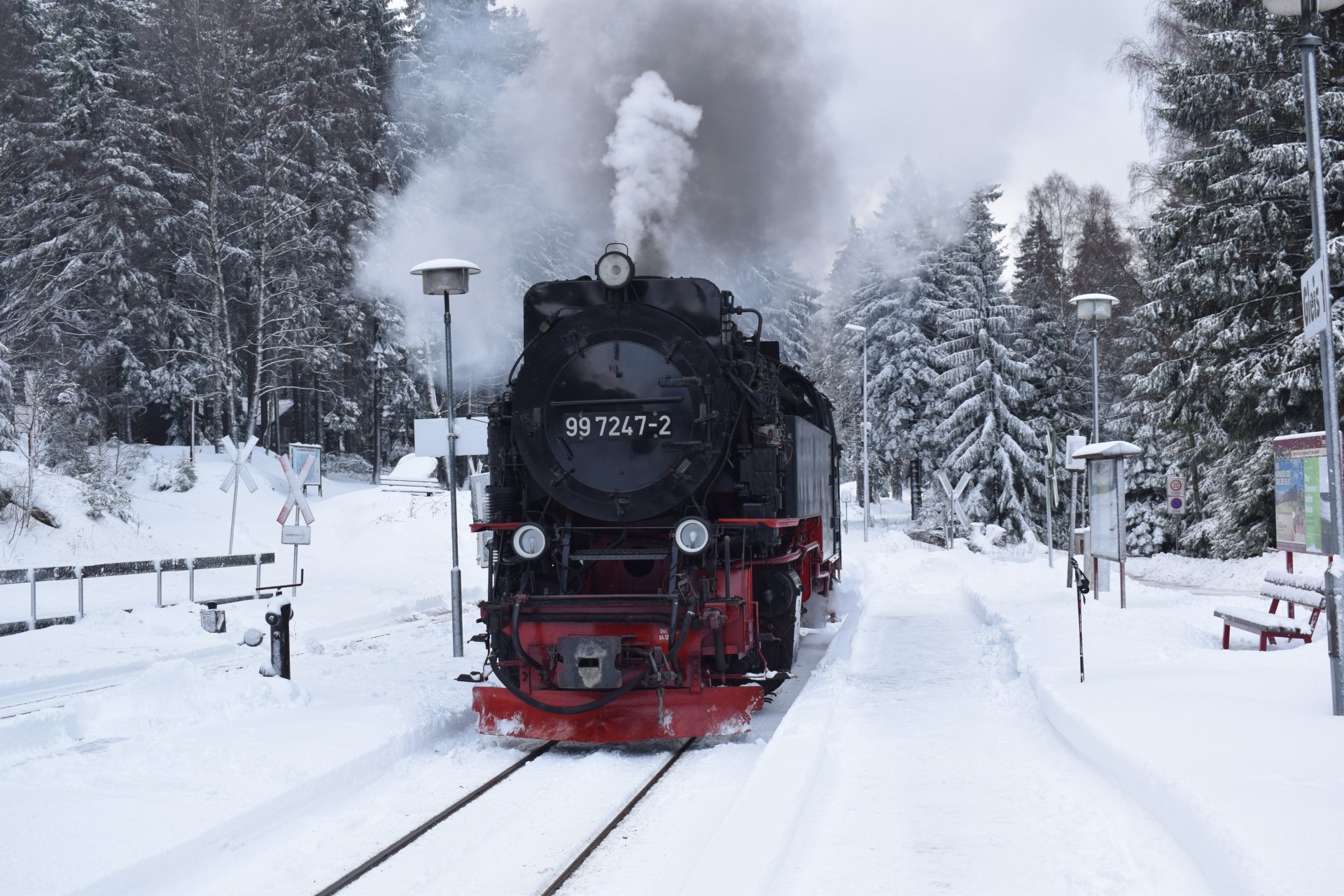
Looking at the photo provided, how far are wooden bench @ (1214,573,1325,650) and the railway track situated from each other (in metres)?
5.66

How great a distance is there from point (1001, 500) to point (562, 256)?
68.9 ft

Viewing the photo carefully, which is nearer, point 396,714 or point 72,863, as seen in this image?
point 72,863

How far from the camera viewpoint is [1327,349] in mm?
7004

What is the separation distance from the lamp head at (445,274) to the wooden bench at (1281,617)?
8.21 meters

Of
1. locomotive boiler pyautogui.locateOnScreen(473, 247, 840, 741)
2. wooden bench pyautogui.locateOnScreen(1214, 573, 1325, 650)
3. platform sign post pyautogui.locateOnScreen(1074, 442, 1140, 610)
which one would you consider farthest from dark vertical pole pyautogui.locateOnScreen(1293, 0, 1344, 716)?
platform sign post pyautogui.locateOnScreen(1074, 442, 1140, 610)

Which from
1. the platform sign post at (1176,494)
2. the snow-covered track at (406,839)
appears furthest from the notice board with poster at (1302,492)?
the platform sign post at (1176,494)

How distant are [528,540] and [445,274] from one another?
4.63 meters

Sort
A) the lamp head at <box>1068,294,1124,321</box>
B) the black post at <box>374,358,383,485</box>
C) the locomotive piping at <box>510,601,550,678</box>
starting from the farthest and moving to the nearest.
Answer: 1. the black post at <box>374,358,383,485</box>
2. the lamp head at <box>1068,294,1124,321</box>
3. the locomotive piping at <box>510,601,550,678</box>

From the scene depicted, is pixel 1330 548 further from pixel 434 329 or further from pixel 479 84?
pixel 434 329

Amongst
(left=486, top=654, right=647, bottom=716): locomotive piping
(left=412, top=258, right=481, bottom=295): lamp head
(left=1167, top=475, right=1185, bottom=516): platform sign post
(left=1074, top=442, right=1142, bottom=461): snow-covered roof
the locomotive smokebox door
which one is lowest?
(left=486, top=654, right=647, bottom=716): locomotive piping

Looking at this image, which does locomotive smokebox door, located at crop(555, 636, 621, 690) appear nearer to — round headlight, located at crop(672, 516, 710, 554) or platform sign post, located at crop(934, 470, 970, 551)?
round headlight, located at crop(672, 516, 710, 554)

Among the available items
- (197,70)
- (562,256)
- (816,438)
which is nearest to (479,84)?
(562,256)

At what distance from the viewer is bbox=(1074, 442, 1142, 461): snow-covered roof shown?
566 inches

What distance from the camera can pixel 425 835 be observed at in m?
5.57
